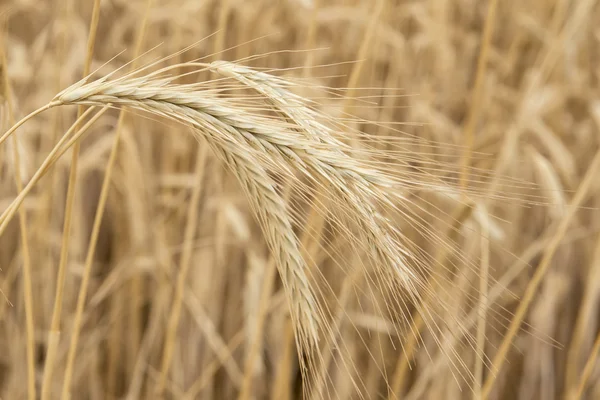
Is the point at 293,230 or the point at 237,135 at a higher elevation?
the point at 237,135

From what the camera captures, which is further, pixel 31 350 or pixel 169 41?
pixel 169 41

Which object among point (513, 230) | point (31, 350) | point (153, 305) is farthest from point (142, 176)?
point (513, 230)

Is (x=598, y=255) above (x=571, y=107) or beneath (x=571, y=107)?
beneath

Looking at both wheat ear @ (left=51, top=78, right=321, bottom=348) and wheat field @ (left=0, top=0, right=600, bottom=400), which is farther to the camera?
wheat field @ (left=0, top=0, right=600, bottom=400)

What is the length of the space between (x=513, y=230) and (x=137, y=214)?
0.85m

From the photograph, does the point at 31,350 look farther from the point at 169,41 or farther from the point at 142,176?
the point at 169,41

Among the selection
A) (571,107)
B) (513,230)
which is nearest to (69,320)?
(513,230)

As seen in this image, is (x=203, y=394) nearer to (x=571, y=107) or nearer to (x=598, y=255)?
(x=598, y=255)

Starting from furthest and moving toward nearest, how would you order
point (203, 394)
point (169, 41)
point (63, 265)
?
point (169, 41), point (203, 394), point (63, 265)

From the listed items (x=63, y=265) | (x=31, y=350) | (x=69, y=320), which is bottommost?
(x=69, y=320)

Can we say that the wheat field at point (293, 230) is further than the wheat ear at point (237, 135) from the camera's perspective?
Yes

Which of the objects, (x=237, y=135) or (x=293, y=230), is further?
(x=293, y=230)

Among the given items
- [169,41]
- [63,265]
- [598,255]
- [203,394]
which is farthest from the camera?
[169,41]

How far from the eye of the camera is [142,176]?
1.38 metres
